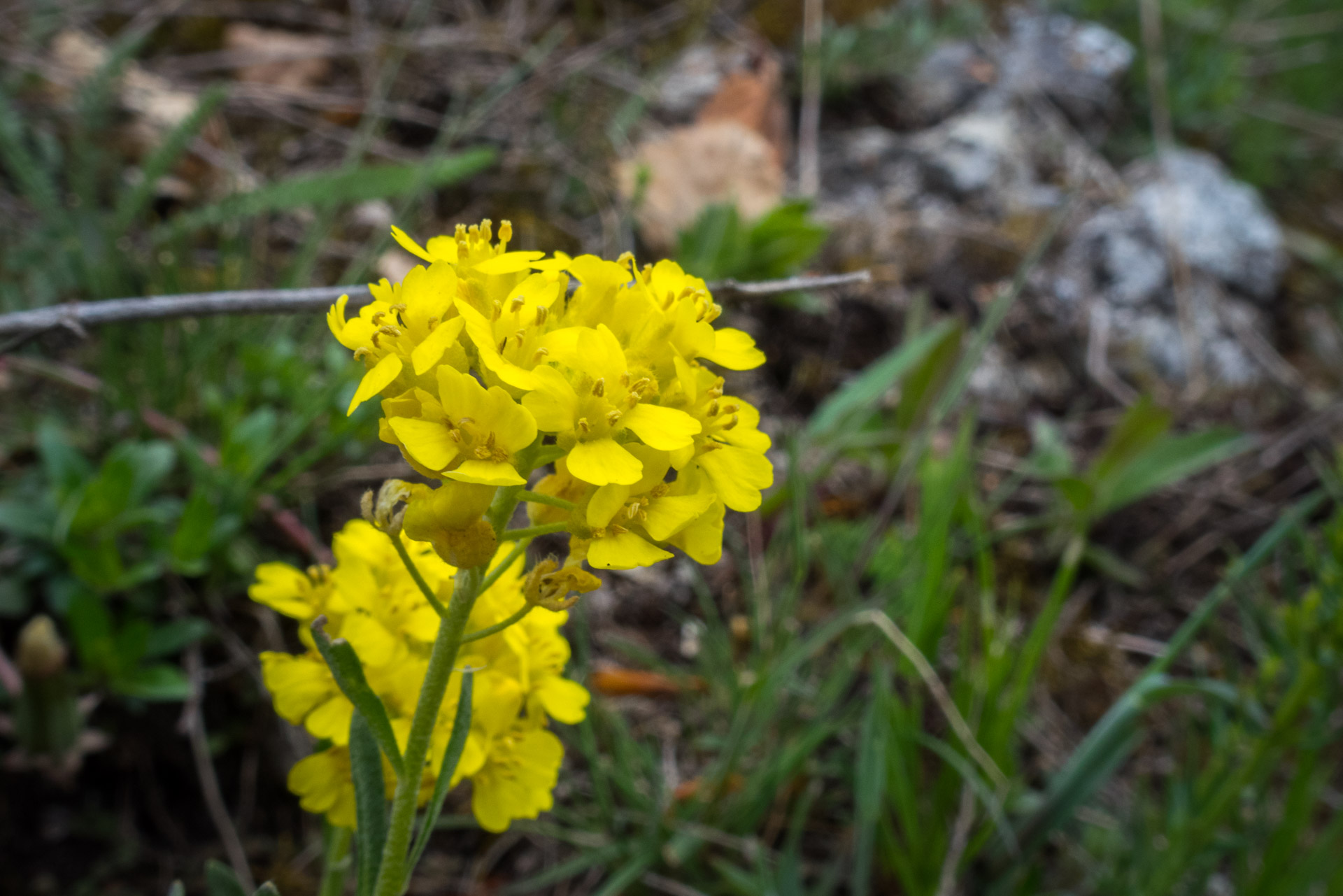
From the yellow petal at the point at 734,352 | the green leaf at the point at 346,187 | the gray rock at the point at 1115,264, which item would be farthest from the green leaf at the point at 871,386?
the yellow petal at the point at 734,352

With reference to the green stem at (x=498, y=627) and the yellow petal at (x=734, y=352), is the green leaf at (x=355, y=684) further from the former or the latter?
the yellow petal at (x=734, y=352)

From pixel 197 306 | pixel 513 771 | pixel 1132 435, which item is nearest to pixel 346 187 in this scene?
pixel 197 306

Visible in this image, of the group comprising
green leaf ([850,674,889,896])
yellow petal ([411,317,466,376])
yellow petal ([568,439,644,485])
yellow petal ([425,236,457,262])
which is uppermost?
yellow petal ([425,236,457,262])

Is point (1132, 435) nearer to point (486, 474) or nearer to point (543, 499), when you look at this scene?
point (543, 499)

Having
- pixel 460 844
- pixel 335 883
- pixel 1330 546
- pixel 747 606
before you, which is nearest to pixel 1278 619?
pixel 1330 546

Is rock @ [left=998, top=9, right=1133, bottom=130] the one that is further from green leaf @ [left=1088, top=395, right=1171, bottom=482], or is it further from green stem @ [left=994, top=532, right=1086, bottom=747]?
green stem @ [left=994, top=532, right=1086, bottom=747]

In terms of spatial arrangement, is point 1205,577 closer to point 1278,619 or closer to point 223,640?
point 1278,619

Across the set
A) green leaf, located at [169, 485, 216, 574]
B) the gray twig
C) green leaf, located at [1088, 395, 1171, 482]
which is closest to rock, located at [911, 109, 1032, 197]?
green leaf, located at [1088, 395, 1171, 482]
